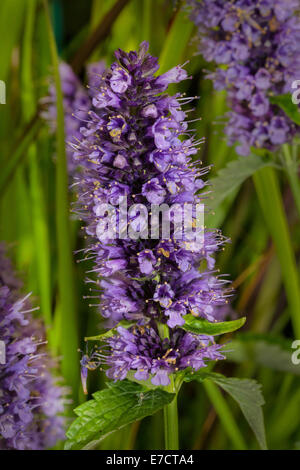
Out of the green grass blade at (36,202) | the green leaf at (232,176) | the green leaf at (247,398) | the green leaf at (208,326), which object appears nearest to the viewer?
the green leaf at (208,326)

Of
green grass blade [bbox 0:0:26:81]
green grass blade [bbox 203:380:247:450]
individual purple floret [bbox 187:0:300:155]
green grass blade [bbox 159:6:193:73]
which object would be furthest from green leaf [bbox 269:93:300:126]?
green grass blade [bbox 0:0:26:81]

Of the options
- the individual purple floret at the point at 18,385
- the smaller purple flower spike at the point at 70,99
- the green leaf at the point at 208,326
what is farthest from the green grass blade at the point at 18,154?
the green leaf at the point at 208,326

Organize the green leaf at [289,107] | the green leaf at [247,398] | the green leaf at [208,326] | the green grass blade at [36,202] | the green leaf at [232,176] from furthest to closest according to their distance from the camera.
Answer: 1. the green grass blade at [36,202]
2. the green leaf at [232,176]
3. the green leaf at [289,107]
4. the green leaf at [247,398]
5. the green leaf at [208,326]

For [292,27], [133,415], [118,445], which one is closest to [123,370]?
[133,415]

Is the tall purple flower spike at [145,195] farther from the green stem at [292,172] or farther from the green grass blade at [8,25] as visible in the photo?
the green grass blade at [8,25]

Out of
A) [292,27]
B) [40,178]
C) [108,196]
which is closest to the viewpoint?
[108,196]

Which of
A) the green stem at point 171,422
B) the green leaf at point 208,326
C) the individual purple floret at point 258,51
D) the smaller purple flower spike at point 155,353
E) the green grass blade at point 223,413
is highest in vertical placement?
the individual purple floret at point 258,51
